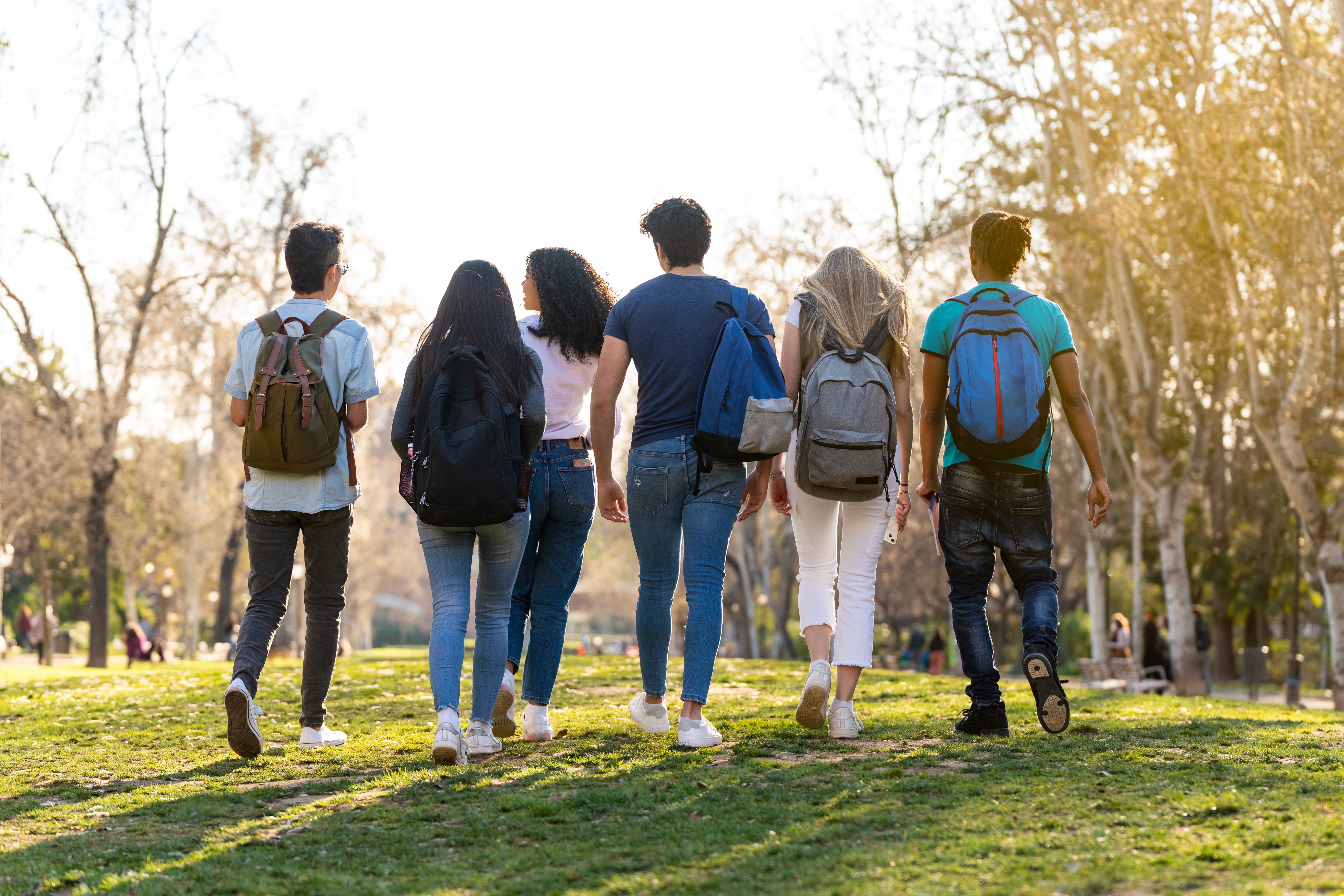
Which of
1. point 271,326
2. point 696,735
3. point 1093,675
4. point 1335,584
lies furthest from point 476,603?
point 1093,675

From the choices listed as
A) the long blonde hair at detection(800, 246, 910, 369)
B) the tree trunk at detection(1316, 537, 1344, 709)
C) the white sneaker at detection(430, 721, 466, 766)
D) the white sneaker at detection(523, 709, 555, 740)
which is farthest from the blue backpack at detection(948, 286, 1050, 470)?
the tree trunk at detection(1316, 537, 1344, 709)

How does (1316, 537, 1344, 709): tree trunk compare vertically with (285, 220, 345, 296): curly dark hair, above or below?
below

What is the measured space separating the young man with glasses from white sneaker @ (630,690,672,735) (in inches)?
53.1

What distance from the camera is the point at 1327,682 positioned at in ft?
106

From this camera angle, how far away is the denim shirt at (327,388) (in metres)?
5.16

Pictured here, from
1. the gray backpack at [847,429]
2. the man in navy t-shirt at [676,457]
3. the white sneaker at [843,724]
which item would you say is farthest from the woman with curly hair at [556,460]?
the white sneaker at [843,724]

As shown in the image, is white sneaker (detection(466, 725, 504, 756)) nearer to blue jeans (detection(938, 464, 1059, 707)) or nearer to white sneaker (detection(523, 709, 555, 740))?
white sneaker (detection(523, 709, 555, 740))

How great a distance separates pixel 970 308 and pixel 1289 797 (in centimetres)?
234

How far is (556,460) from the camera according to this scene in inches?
211

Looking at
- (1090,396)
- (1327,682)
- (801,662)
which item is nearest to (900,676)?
(801,662)

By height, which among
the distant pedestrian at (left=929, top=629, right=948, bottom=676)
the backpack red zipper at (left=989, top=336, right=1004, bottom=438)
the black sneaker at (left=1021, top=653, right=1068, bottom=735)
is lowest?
the distant pedestrian at (left=929, top=629, right=948, bottom=676)

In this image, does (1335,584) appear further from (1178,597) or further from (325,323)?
(325,323)

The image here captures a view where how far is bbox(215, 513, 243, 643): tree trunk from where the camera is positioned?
3462cm

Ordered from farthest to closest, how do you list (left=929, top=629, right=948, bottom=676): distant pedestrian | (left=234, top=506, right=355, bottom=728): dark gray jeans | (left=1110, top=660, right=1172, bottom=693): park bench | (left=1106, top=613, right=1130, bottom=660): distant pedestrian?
(left=929, top=629, right=948, bottom=676): distant pedestrian < (left=1106, top=613, right=1130, bottom=660): distant pedestrian < (left=1110, top=660, right=1172, bottom=693): park bench < (left=234, top=506, right=355, bottom=728): dark gray jeans
